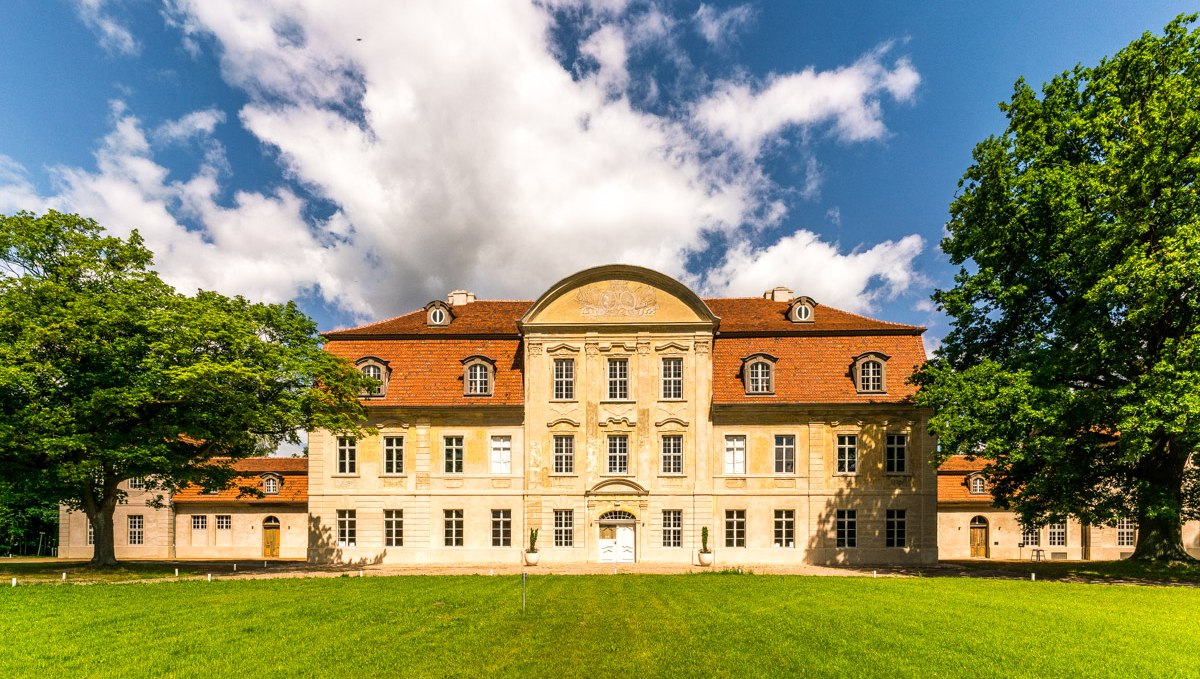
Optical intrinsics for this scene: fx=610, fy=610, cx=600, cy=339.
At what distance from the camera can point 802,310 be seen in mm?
30203

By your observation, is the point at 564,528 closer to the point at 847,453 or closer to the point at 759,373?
the point at 759,373

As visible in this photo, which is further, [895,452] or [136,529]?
[136,529]

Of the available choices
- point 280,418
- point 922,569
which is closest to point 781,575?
point 922,569

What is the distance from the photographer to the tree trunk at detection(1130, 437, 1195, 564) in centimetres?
2045

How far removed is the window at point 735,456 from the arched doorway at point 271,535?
2702 centimetres

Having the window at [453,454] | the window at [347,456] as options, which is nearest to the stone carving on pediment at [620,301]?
the window at [453,454]

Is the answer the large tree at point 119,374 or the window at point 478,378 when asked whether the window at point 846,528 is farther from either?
the large tree at point 119,374

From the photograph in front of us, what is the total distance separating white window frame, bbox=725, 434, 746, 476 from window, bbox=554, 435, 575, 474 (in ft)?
23.7

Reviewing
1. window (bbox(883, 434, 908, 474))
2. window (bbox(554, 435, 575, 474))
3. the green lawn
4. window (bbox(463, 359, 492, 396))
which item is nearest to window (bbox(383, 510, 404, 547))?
window (bbox(463, 359, 492, 396))

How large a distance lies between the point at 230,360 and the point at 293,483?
17.1m

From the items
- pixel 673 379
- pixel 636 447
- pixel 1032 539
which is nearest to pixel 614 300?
pixel 673 379

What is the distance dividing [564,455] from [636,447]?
11.1ft

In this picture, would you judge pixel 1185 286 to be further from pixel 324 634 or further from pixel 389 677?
pixel 324 634

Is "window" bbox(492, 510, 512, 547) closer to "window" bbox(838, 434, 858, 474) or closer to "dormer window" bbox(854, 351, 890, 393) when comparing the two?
"window" bbox(838, 434, 858, 474)
